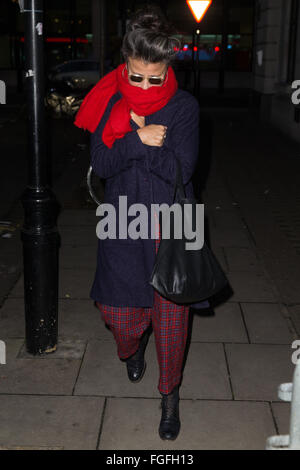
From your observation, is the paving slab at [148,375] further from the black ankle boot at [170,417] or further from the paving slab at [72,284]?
the paving slab at [72,284]

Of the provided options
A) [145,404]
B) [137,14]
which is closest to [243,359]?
[145,404]

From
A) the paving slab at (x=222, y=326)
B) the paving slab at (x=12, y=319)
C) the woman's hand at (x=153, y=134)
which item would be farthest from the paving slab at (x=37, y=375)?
the woman's hand at (x=153, y=134)

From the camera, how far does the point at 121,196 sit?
303cm

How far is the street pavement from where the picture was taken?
9.95 feet

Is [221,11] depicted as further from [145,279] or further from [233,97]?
[145,279]

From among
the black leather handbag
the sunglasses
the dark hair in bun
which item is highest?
the dark hair in bun

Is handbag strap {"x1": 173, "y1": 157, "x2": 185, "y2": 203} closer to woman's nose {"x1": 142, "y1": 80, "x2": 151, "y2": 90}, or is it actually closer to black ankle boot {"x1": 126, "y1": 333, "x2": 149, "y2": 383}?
woman's nose {"x1": 142, "y1": 80, "x2": 151, "y2": 90}

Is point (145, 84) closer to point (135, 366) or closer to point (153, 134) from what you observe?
point (153, 134)

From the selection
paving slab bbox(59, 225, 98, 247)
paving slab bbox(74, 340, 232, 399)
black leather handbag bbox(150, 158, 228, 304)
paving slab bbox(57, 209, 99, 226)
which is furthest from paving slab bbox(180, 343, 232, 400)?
paving slab bbox(57, 209, 99, 226)

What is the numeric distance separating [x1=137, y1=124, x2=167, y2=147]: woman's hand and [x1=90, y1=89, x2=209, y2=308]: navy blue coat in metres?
0.04

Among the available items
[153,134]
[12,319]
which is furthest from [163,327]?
[12,319]

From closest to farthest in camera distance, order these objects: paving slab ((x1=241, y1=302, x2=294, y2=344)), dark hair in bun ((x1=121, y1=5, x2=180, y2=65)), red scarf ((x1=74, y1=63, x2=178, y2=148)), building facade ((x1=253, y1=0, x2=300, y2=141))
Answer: dark hair in bun ((x1=121, y1=5, x2=180, y2=65))
red scarf ((x1=74, y1=63, x2=178, y2=148))
paving slab ((x1=241, y1=302, x2=294, y2=344))
building facade ((x1=253, y1=0, x2=300, y2=141))

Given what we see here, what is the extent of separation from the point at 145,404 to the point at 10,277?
241 centimetres
